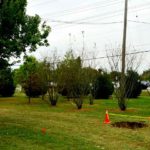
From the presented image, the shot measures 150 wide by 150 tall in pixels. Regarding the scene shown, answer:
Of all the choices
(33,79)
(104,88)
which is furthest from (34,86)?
(104,88)

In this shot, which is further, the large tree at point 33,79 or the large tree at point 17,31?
the large tree at point 33,79

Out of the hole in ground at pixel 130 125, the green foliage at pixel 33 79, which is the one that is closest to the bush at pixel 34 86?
the green foliage at pixel 33 79

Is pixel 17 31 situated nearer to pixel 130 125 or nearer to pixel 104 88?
pixel 130 125

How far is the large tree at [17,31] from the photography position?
16.4 meters

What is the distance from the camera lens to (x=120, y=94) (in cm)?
2905

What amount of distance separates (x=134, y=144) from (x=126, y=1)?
18.9m

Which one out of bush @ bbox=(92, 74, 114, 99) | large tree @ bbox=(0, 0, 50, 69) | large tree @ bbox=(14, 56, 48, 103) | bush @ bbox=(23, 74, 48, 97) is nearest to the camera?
large tree @ bbox=(0, 0, 50, 69)

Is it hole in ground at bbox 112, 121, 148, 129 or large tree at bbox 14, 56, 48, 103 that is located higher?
large tree at bbox 14, 56, 48, 103

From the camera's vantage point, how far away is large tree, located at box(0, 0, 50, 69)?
1638 centimetres

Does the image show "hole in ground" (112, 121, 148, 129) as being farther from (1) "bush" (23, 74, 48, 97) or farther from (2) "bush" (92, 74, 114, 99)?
(2) "bush" (92, 74, 114, 99)

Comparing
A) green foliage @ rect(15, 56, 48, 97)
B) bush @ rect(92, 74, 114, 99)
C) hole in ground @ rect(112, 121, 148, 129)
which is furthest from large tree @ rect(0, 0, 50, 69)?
bush @ rect(92, 74, 114, 99)

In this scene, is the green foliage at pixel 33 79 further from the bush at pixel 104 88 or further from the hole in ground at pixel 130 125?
the hole in ground at pixel 130 125

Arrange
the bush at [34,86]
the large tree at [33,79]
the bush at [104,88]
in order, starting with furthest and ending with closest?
Answer: the bush at [104,88] → the bush at [34,86] → the large tree at [33,79]

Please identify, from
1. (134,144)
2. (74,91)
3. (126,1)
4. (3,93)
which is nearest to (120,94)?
(74,91)
